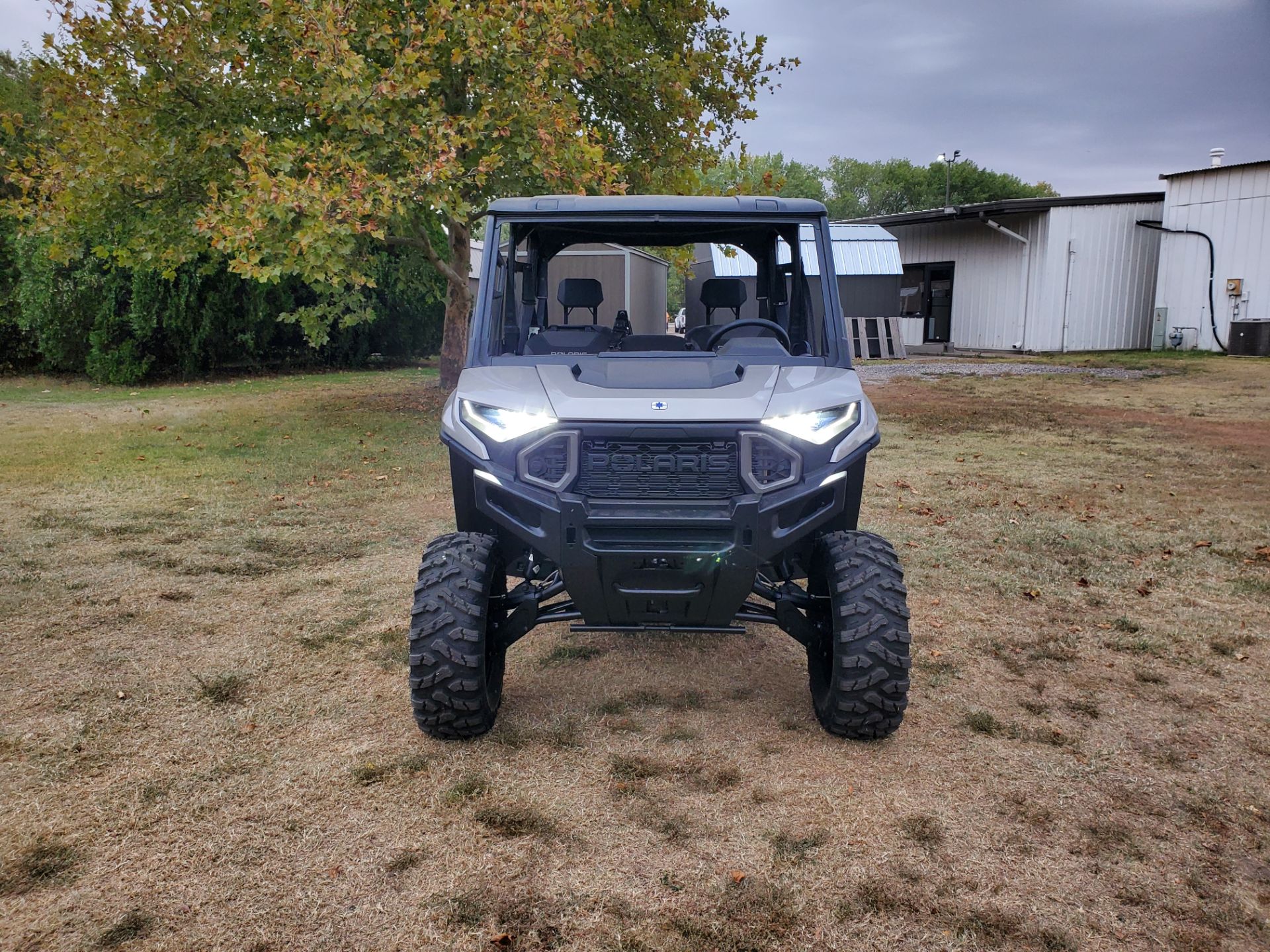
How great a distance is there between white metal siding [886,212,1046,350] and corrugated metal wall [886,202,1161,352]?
32 mm

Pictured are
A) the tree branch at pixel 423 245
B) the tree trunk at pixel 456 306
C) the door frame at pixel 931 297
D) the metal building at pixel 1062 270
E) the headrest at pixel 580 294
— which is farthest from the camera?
the door frame at pixel 931 297

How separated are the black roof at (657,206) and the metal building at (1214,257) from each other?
23.8 meters

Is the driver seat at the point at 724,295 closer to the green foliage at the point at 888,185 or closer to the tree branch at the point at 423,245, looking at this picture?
the tree branch at the point at 423,245

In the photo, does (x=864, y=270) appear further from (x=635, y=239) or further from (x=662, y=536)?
(x=662, y=536)

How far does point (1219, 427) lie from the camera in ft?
38.1

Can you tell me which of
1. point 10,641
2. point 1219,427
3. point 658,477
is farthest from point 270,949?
point 1219,427

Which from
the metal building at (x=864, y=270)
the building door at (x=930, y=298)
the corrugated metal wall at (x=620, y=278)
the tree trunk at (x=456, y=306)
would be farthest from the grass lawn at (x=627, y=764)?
the building door at (x=930, y=298)

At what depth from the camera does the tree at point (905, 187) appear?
75.9 metres

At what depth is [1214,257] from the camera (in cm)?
2394

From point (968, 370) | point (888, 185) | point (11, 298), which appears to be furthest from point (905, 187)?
point (11, 298)

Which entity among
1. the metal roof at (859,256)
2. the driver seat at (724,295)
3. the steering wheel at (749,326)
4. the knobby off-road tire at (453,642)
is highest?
the metal roof at (859,256)

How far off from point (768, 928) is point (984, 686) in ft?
6.76

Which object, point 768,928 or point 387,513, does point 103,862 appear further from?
point 387,513

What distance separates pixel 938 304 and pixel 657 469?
96.3 ft
